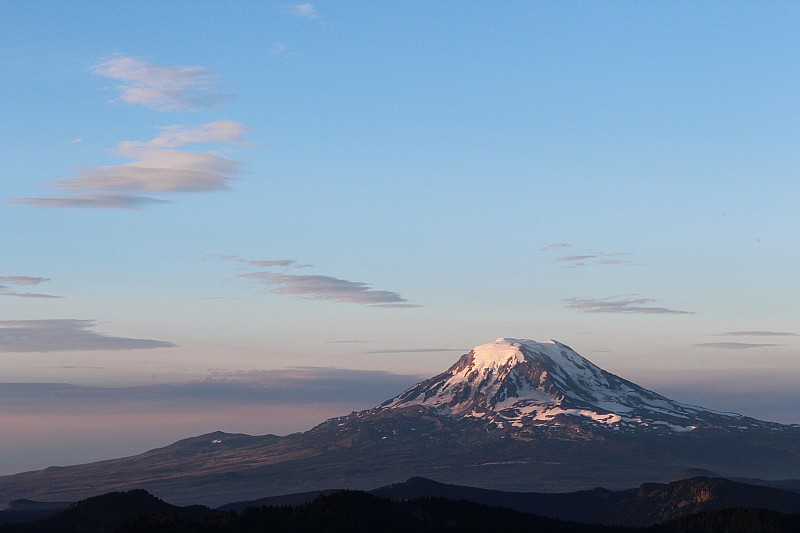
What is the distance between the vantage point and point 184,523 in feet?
623

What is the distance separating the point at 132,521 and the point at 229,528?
52.7ft

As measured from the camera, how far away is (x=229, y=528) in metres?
199

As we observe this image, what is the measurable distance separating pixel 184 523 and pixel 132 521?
1354 cm

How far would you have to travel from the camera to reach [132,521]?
19850 centimetres

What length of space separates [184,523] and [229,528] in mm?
11594
